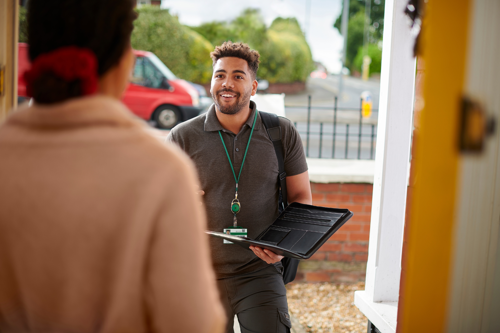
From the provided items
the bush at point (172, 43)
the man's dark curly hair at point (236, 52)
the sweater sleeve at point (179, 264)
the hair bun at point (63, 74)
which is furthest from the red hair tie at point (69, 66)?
the bush at point (172, 43)

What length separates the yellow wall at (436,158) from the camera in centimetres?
117

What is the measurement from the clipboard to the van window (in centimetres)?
914

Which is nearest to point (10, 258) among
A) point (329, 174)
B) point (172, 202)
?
point (172, 202)

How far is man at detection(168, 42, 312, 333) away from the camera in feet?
8.13

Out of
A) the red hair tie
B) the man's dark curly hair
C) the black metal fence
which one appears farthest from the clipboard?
the black metal fence

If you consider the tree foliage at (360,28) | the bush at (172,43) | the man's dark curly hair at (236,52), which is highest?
the tree foliage at (360,28)

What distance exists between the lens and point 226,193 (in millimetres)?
2631

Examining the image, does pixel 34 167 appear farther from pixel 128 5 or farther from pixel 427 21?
pixel 427 21

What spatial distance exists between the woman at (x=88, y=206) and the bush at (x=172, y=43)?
16866 millimetres

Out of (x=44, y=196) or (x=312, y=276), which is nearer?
(x=44, y=196)

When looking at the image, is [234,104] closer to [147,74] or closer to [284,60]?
[147,74]

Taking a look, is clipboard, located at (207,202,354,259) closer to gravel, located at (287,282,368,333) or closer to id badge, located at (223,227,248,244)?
id badge, located at (223,227,248,244)

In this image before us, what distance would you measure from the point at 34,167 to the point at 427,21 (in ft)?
3.20

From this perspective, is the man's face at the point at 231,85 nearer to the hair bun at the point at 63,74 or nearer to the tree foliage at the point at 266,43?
the hair bun at the point at 63,74
